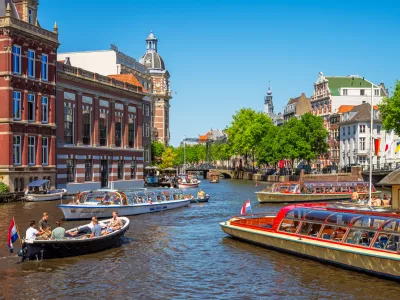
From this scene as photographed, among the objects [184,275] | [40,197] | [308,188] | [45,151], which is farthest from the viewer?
[308,188]

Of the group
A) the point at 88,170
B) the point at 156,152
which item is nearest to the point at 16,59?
the point at 88,170

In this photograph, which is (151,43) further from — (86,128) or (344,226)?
(344,226)

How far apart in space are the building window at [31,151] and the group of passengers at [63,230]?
32.0 metres

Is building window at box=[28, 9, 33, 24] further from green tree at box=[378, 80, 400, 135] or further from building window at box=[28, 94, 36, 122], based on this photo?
green tree at box=[378, 80, 400, 135]

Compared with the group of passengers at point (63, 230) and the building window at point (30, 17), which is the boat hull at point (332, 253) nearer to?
the group of passengers at point (63, 230)

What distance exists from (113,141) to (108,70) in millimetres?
28624

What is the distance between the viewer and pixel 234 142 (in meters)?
141

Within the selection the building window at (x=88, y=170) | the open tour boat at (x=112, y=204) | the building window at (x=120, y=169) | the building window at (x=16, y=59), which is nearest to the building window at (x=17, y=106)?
the building window at (x=16, y=59)

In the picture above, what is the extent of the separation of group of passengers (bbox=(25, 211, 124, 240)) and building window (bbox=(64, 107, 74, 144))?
37.9 metres

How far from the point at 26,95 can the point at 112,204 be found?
2216 centimetres

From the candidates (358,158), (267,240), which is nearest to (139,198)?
(267,240)

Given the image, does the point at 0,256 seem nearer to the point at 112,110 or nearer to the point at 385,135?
the point at 112,110

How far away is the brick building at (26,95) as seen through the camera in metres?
58.3

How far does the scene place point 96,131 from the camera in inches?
2938
